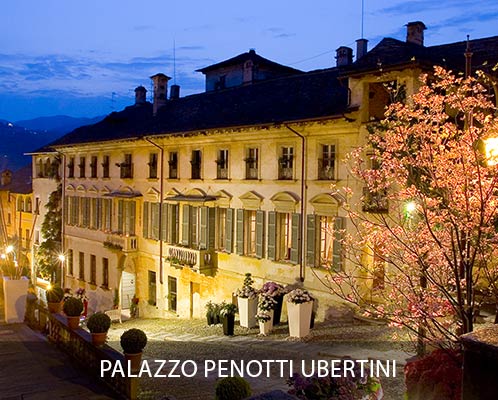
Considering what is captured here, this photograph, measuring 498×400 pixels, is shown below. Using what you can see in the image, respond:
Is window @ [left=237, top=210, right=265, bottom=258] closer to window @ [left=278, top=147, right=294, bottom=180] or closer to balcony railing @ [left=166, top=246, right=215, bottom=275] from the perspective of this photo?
balcony railing @ [left=166, top=246, right=215, bottom=275]

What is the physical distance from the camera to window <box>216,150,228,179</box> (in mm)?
26312

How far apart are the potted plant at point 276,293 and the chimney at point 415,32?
12271 millimetres

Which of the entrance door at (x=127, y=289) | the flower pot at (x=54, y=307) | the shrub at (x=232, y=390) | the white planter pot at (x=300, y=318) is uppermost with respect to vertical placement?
the shrub at (x=232, y=390)

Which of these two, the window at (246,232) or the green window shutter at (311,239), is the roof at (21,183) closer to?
the window at (246,232)

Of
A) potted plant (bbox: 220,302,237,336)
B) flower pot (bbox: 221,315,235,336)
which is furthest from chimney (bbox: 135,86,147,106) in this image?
flower pot (bbox: 221,315,235,336)

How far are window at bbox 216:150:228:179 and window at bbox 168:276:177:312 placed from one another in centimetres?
701

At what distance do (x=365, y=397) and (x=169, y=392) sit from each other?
19.1ft

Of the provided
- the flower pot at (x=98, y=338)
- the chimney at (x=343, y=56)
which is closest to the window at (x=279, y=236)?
the chimney at (x=343, y=56)

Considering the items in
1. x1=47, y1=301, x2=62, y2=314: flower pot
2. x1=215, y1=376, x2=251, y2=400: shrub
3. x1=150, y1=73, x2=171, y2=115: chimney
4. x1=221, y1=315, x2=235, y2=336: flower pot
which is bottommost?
x1=221, y1=315, x2=235, y2=336: flower pot

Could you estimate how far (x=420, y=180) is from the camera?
36.5ft

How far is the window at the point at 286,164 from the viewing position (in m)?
23.0

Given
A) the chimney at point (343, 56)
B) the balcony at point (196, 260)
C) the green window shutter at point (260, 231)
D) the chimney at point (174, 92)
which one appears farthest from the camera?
the chimney at point (174, 92)

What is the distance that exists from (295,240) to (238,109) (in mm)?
8591

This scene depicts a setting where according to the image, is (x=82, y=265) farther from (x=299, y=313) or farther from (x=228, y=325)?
(x=299, y=313)
